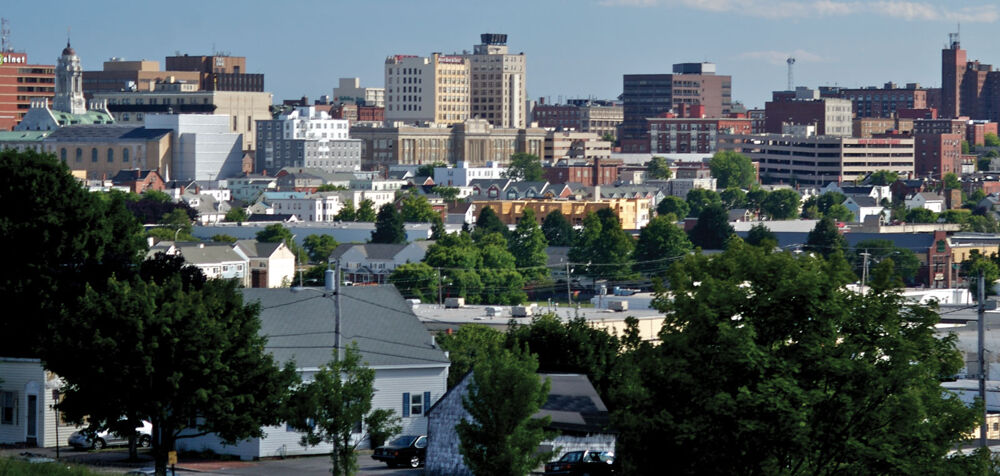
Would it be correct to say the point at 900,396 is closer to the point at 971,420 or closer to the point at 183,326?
the point at 971,420

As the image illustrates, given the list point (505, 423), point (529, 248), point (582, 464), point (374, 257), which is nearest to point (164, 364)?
point (505, 423)

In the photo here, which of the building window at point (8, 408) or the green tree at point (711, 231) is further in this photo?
the green tree at point (711, 231)

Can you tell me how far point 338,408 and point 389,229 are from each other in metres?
137

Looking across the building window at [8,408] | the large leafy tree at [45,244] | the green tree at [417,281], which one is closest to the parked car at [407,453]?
the large leafy tree at [45,244]

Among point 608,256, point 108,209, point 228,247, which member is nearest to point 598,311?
point 108,209

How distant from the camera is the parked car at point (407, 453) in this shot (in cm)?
5216

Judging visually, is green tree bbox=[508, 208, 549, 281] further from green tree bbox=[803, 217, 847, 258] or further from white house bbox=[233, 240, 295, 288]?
green tree bbox=[803, 217, 847, 258]

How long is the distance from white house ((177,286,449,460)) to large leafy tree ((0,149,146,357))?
15.2 ft

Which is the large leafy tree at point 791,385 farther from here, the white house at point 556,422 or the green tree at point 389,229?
the green tree at point 389,229

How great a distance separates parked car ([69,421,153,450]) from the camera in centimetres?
5125

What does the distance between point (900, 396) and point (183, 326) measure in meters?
18.3

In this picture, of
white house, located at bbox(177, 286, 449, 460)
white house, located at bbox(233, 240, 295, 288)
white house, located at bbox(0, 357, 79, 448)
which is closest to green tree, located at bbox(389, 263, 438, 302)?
white house, located at bbox(233, 240, 295, 288)

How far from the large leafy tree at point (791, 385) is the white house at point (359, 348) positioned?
1570 centimetres

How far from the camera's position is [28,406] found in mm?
55656
